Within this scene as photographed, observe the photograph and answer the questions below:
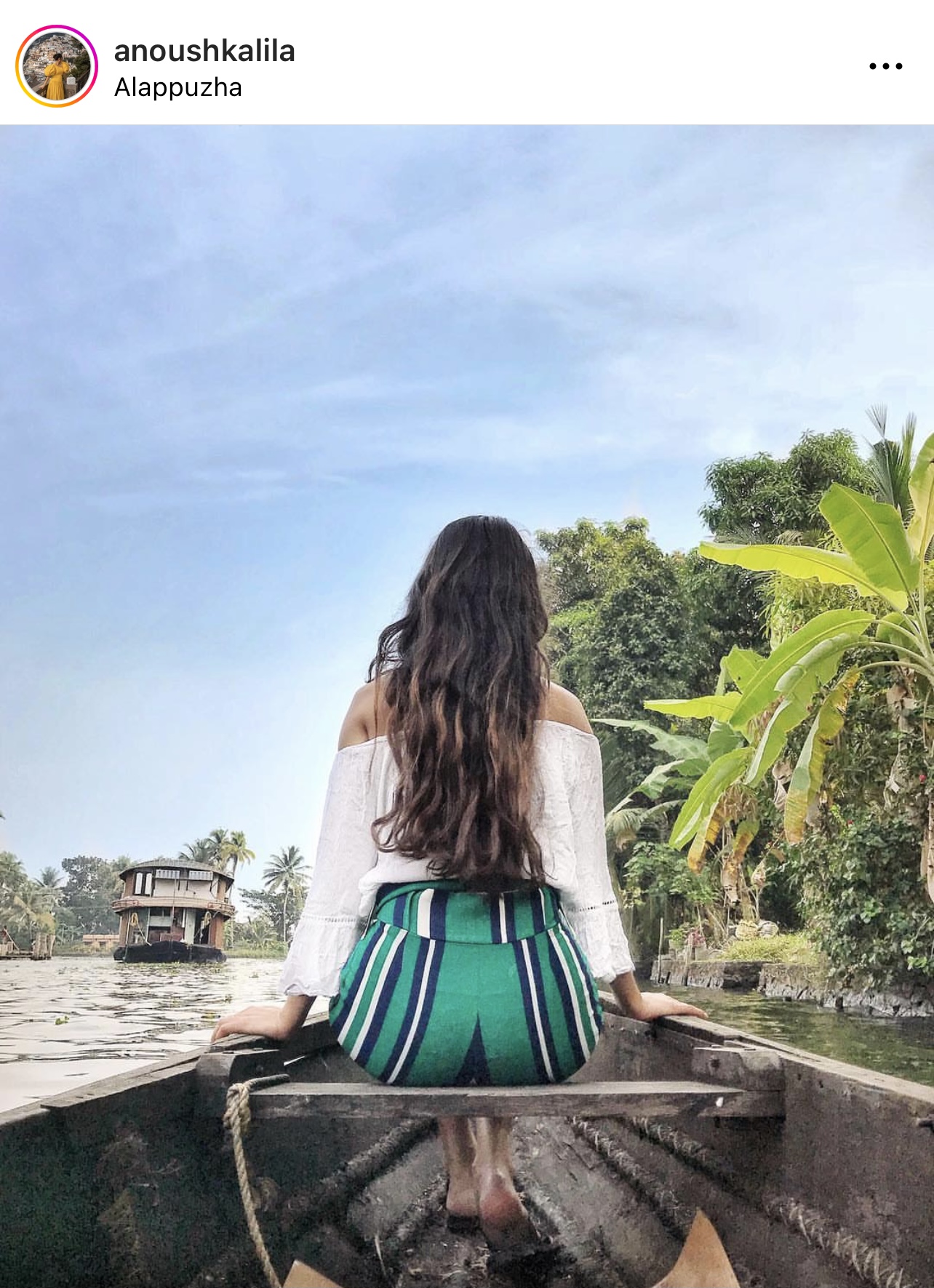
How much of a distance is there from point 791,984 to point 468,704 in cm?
814

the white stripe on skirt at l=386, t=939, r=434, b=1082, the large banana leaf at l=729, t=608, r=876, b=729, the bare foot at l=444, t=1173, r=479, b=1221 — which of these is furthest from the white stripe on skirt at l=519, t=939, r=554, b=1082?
the large banana leaf at l=729, t=608, r=876, b=729

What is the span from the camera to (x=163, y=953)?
20.8 m

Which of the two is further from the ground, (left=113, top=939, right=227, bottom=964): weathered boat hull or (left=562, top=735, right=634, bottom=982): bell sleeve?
(left=562, top=735, right=634, bottom=982): bell sleeve

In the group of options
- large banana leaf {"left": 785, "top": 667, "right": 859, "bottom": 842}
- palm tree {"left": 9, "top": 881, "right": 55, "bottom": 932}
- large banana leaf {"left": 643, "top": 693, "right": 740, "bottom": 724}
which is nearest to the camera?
large banana leaf {"left": 785, "top": 667, "right": 859, "bottom": 842}

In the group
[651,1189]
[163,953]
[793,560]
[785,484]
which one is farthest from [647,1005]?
[163,953]

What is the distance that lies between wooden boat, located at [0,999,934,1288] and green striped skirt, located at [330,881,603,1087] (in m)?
0.06

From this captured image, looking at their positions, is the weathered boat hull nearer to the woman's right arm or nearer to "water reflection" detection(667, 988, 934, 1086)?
"water reflection" detection(667, 988, 934, 1086)

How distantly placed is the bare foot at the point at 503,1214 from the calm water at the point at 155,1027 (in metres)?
0.38

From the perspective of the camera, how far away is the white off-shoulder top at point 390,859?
1313 mm

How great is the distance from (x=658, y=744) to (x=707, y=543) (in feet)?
16.4

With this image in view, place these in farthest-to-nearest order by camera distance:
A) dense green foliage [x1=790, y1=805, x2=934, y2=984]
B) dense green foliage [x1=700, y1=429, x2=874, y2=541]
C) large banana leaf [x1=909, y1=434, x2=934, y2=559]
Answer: dense green foliage [x1=700, y1=429, x2=874, y2=541] < dense green foliage [x1=790, y1=805, x2=934, y2=984] < large banana leaf [x1=909, y1=434, x2=934, y2=559]

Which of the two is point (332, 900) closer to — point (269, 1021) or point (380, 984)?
point (380, 984)

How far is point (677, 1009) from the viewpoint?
1659 millimetres

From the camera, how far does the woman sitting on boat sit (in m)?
1.23
